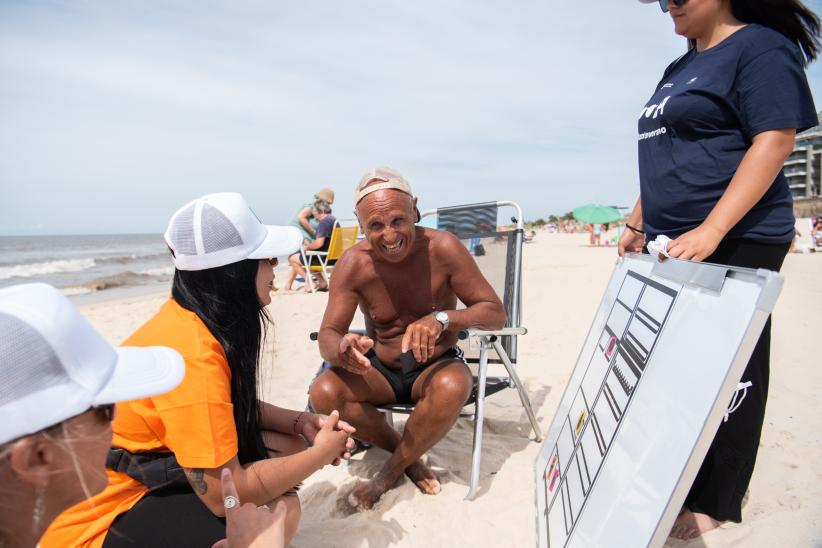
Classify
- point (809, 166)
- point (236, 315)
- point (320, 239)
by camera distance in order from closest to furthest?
point (236, 315)
point (320, 239)
point (809, 166)

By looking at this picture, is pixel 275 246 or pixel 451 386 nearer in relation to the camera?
pixel 275 246

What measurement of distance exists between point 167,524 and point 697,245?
1.82 m

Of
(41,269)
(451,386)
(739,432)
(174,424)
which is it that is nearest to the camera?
(174,424)

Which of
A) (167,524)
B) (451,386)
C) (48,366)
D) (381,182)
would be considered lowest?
(167,524)

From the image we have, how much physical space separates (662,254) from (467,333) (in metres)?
1.09

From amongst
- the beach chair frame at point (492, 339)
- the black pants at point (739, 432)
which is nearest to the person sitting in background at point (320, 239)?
the beach chair frame at point (492, 339)

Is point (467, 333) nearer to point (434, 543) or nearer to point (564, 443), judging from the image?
point (564, 443)

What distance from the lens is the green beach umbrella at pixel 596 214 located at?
26438 millimetres

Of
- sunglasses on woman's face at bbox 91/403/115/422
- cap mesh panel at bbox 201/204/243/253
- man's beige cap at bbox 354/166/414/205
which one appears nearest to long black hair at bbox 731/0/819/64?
man's beige cap at bbox 354/166/414/205

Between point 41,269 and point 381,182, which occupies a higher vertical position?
point 381,182

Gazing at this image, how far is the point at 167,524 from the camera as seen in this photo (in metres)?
1.55

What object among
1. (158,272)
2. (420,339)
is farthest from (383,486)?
(158,272)

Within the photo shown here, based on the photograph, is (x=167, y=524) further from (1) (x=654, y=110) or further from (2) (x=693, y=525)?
(1) (x=654, y=110)

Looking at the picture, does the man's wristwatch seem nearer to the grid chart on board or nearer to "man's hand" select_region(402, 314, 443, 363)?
"man's hand" select_region(402, 314, 443, 363)
